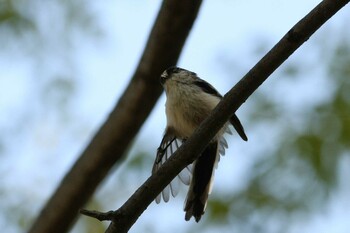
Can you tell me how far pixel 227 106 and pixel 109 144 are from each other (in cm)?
169

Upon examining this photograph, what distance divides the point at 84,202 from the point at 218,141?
1097 mm

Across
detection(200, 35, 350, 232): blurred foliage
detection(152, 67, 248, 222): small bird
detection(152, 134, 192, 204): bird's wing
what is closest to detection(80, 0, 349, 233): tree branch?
detection(152, 67, 248, 222): small bird

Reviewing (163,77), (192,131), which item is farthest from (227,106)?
(163,77)

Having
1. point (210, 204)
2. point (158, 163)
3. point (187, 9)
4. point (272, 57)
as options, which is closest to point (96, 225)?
point (210, 204)

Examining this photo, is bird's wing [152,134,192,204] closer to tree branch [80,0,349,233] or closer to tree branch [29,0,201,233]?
tree branch [29,0,201,233]

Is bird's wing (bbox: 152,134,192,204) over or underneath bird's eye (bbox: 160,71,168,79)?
underneath

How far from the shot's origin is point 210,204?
6.03 meters

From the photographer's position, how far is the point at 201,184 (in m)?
4.22

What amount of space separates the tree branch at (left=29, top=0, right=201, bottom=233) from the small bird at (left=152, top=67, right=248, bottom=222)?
138 mm

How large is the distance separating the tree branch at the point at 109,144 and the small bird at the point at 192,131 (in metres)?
0.14

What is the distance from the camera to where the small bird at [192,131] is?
4113 millimetres

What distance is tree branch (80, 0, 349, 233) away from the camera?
3.01 m

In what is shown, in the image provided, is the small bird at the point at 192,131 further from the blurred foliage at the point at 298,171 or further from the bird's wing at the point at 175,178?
the blurred foliage at the point at 298,171

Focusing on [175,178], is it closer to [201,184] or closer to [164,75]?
[201,184]
